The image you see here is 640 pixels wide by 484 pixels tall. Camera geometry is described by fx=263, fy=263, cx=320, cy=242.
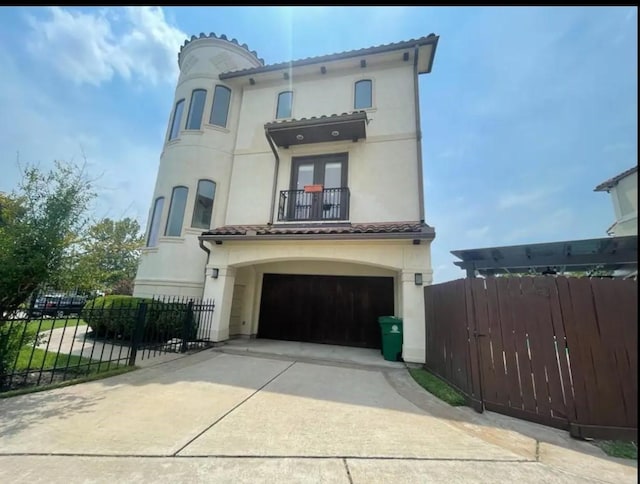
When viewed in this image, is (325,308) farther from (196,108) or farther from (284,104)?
(196,108)

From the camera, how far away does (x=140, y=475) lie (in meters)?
2.32

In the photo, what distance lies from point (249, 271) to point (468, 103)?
28.7 feet

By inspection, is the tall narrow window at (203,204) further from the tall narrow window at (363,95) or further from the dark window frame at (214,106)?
the tall narrow window at (363,95)

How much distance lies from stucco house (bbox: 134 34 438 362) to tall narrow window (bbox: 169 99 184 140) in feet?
0.22

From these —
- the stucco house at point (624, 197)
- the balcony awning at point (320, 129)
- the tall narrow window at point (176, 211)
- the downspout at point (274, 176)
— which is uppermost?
the balcony awning at point (320, 129)

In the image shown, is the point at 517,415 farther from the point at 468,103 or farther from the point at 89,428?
the point at 89,428

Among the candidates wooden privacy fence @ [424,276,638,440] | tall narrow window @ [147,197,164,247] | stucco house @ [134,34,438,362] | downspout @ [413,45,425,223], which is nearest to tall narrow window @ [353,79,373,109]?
stucco house @ [134,34,438,362]

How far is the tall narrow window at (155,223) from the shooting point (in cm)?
1003

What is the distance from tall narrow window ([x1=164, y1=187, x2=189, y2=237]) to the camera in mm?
9945

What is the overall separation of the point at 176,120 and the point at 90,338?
888cm

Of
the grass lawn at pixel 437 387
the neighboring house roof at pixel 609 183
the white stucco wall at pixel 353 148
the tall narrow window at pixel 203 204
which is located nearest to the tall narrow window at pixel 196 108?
the white stucco wall at pixel 353 148

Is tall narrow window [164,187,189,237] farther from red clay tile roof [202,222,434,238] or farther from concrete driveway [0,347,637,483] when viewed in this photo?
concrete driveway [0,347,637,483]

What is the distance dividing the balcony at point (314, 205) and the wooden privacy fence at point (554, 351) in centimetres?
554

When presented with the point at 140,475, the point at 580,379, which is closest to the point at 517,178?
the point at 580,379
